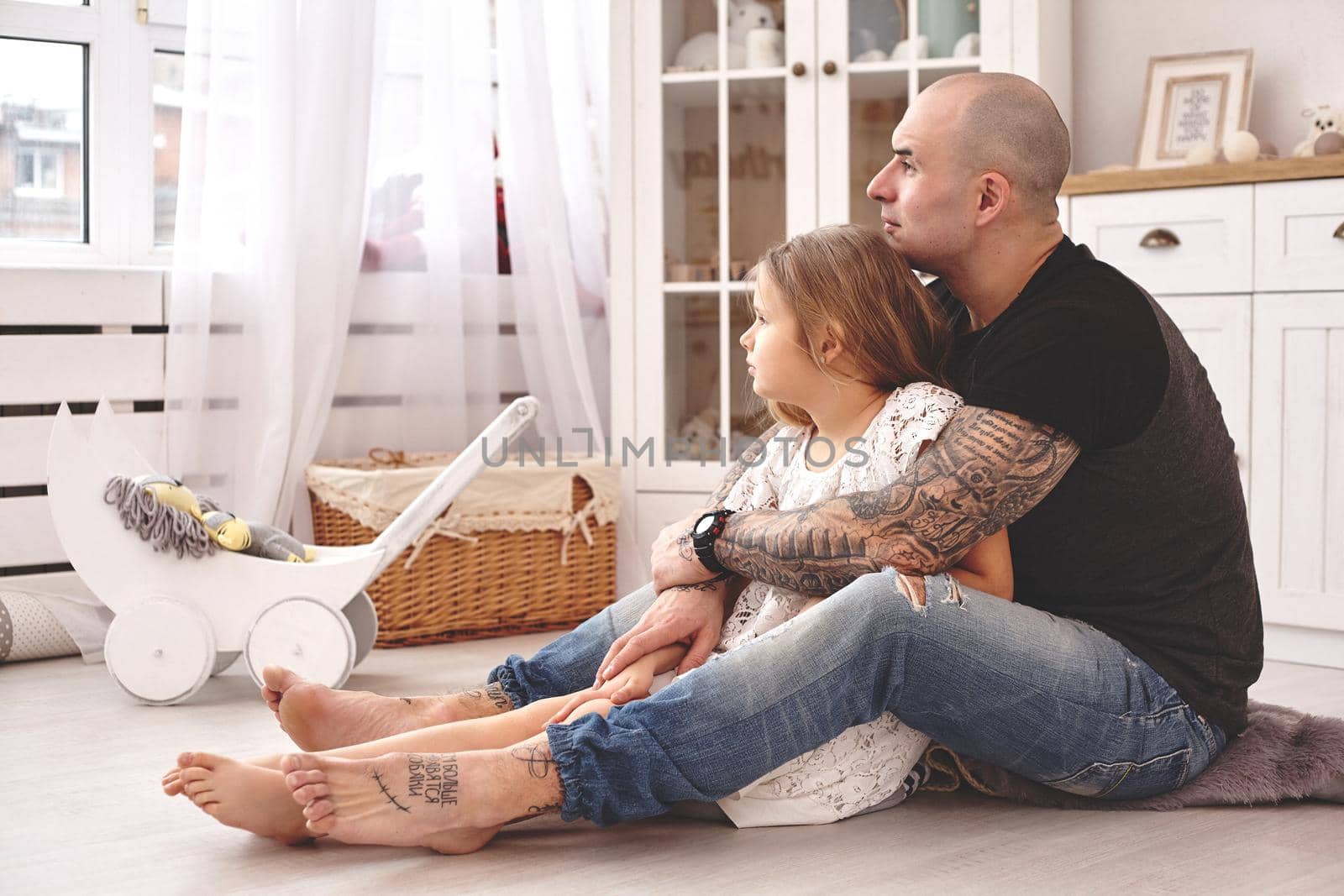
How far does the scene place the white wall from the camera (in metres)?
2.69

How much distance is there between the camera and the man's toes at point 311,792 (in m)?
1.23

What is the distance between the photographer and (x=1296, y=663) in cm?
235

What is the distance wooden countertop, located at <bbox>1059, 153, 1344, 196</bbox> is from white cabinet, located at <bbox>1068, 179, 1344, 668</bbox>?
0.6 inches

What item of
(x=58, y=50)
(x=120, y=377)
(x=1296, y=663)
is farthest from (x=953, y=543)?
(x=58, y=50)

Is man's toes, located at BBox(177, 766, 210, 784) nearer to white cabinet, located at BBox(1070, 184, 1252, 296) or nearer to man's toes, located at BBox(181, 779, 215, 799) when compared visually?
man's toes, located at BBox(181, 779, 215, 799)

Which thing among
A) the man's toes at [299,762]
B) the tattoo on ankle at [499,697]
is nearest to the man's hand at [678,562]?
the tattoo on ankle at [499,697]

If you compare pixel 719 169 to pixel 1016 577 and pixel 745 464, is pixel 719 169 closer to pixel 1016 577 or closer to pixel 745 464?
pixel 745 464

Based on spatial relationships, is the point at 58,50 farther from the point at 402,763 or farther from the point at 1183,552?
the point at 1183,552

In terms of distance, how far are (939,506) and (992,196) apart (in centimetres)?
38

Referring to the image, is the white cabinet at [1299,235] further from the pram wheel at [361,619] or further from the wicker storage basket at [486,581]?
the pram wheel at [361,619]

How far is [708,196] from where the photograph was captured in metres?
2.84

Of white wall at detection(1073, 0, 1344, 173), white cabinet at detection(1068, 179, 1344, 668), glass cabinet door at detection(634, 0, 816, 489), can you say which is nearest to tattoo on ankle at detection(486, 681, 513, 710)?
glass cabinet door at detection(634, 0, 816, 489)

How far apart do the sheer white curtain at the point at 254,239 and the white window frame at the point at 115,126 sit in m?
0.20

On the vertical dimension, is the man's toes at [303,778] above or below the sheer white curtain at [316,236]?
below
